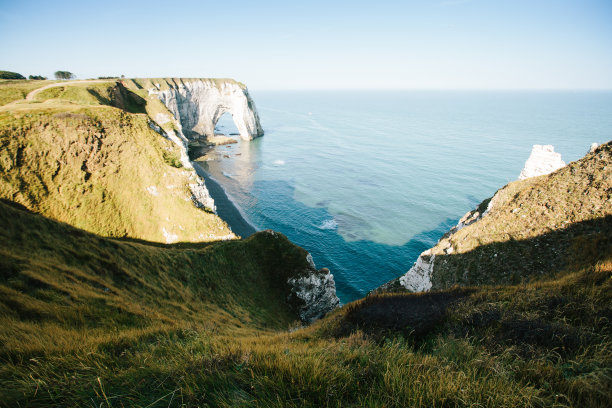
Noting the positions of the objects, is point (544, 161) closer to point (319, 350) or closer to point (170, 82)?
point (319, 350)

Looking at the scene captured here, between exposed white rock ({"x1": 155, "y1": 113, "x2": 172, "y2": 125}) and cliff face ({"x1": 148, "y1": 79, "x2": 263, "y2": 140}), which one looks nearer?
exposed white rock ({"x1": 155, "y1": 113, "x2": 172, "y2": 125})

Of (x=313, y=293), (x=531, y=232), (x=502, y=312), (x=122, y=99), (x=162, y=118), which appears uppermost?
(x=122, y=99)

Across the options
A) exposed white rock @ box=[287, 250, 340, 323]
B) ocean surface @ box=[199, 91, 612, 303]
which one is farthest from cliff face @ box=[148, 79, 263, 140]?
exposed white rock @ box=[287, 250, 340, 323]

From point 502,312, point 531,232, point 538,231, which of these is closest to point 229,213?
point 531,232

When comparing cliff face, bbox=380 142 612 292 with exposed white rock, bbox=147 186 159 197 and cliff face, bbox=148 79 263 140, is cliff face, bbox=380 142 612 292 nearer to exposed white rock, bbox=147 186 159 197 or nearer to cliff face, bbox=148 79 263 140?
exposed white rock, bbox=147 186 159 197

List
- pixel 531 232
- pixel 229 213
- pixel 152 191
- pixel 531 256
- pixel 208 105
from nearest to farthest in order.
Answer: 1. pixel 531 256
2. pixel 531 232
3. pixel 152 191
4. pixel 229 213
5. pixel 208 105

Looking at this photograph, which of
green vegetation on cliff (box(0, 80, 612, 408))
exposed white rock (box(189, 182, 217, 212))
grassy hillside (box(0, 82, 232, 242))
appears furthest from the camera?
exposed white rock (box(189, 182, 217, 212))
